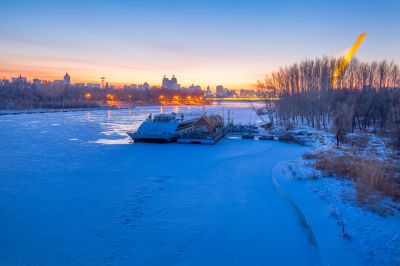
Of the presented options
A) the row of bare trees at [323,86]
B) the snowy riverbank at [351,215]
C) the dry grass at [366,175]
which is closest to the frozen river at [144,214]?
the snowy riverbank at [351,215]

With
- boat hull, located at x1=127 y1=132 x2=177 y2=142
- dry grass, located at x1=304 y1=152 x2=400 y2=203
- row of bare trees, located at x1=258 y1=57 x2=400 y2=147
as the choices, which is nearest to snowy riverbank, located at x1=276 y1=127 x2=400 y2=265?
dry grass, located at x1=304 y1=152 x2=400 y2=203

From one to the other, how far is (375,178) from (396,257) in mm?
4197

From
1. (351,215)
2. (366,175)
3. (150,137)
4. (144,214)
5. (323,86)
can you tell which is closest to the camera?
(351,215)

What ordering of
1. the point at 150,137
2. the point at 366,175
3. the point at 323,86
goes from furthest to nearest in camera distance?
the point at 323,86 < the point at 150,137 < the point at 366,175

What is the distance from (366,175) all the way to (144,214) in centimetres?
725

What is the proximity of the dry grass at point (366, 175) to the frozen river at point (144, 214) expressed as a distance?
2303 mm

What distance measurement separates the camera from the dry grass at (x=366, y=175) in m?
8.78

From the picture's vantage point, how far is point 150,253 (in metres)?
6.22

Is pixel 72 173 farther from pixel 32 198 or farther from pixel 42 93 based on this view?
pixel 42 93

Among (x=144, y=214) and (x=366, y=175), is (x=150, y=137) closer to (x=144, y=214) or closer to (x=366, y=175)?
(x=144, y=214)

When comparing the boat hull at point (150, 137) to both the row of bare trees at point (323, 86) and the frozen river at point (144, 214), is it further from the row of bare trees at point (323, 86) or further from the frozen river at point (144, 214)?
the row of bare trees at point (323, 86)

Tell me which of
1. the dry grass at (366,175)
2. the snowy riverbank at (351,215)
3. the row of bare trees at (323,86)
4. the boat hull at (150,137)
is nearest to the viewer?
the snowy riverbank at (351,215)

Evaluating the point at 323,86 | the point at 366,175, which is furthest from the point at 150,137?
the point at 323,86

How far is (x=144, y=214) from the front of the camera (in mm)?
8367
